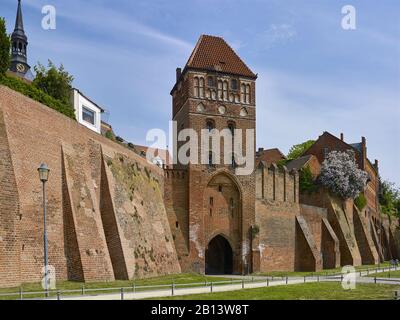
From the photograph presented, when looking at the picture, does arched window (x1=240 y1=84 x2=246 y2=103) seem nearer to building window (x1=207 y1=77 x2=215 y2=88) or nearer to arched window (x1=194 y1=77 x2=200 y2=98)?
building window (x1=207 y1=77 x2=215 y2=88)

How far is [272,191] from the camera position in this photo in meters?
46.7

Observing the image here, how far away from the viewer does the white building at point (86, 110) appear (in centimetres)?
4078

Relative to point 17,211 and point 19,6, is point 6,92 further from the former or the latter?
point 19,6

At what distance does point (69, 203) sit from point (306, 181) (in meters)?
35.5

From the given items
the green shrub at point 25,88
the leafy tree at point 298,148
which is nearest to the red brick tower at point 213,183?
the green shrub at point 25,88

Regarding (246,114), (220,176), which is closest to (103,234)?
(220,176)

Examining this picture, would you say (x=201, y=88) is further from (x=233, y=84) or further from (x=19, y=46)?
(x=19, y=46)

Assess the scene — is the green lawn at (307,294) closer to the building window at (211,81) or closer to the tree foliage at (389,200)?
the building window at (211,81)

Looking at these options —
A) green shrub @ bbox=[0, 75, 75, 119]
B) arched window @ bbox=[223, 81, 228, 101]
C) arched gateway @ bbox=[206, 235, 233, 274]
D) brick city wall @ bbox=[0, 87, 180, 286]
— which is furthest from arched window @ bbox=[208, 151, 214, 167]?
green shrub @ bbox=[0, 75, 75, 119]

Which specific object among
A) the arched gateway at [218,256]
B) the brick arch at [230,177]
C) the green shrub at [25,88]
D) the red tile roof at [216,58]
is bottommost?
the arched gateway at [218,256]

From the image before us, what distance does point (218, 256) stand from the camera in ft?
149

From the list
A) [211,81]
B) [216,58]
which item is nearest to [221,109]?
[211,81]

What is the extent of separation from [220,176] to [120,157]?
1169 centimetres

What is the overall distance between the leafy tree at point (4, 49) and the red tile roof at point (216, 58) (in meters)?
20.1
